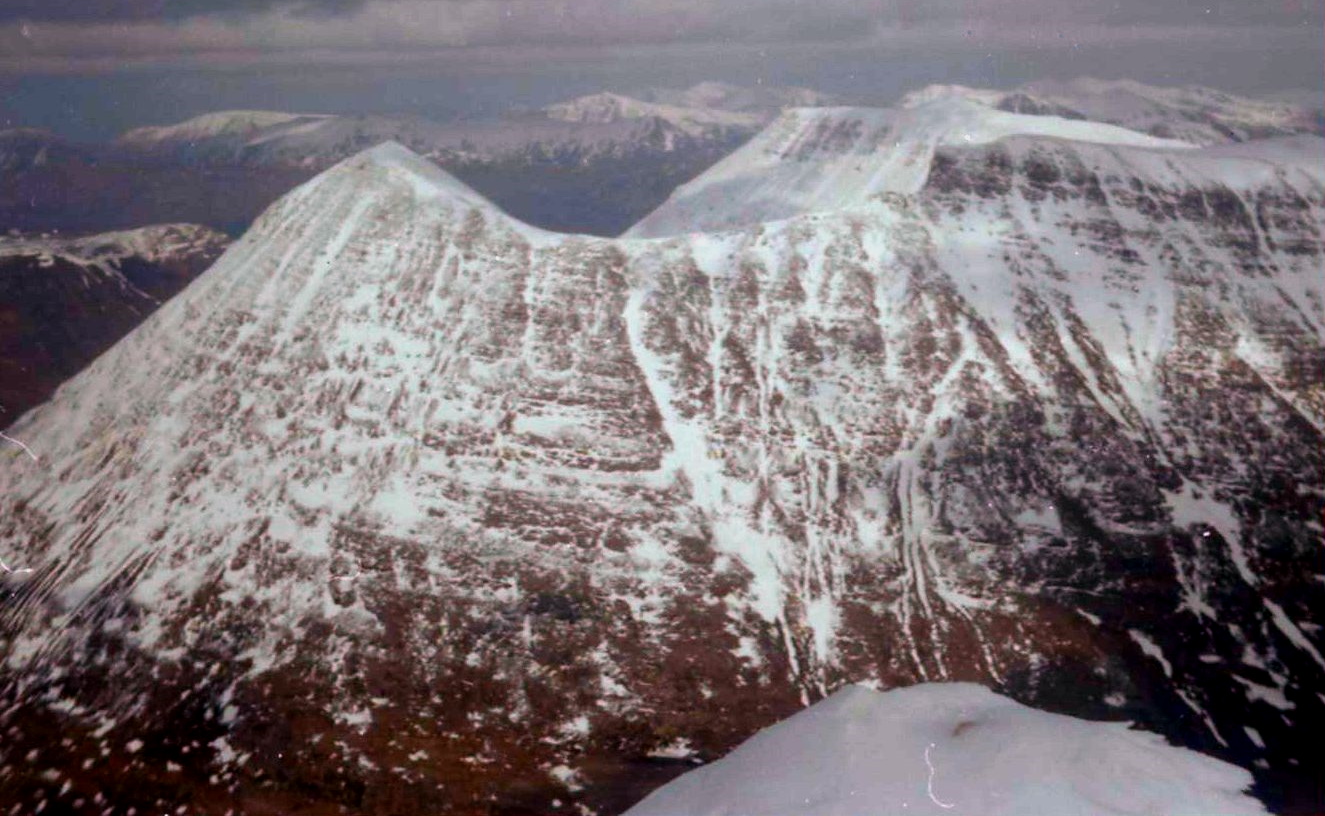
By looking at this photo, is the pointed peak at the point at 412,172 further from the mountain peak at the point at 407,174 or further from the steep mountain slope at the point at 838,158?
the steep mountain slope at the point at 838,158

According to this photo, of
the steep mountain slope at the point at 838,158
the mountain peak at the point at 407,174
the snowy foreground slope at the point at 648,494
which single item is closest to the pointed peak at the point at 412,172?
the mountain peak at the point at 407,174

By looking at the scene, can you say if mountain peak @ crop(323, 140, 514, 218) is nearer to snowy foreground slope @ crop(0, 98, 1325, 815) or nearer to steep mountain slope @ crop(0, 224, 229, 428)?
snowy foreground slope @ crop(0, 98, 1325, 815)

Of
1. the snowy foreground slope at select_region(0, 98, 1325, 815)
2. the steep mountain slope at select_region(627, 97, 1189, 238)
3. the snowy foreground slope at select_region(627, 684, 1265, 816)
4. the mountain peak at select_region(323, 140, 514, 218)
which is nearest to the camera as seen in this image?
the snowy foreground slope at select_region(627, 684, 1265, 816)

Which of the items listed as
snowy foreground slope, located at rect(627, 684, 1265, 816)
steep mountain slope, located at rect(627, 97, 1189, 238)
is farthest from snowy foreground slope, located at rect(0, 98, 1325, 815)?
steep mountain slope, located at rect(627, 97, 1189, 238)

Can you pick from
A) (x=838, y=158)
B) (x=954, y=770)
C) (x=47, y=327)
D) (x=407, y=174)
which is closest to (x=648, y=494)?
(x=407, y=174)

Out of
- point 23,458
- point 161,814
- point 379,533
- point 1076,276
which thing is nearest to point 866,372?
point 1076,276

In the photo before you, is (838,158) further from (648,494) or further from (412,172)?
(648,494)

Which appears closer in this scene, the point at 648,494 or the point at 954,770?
the point at 954,770
